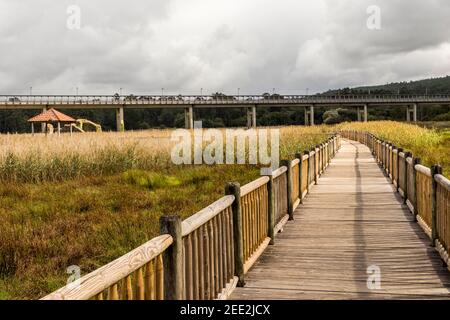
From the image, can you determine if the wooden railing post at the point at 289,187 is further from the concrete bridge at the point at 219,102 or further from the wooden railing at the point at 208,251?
the concrete bridge at the point at 219,102

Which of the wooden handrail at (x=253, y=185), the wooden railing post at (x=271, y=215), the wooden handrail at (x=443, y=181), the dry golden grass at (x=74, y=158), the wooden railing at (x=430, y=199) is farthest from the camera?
the dry golden grass at (x=74, y=158)

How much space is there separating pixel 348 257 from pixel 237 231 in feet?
7.18

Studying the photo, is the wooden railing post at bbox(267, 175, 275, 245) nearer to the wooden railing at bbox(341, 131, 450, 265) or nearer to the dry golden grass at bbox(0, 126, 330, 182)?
the wooden railing at bbox(341, 131, 450, 265)

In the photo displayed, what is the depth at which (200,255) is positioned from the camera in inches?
187

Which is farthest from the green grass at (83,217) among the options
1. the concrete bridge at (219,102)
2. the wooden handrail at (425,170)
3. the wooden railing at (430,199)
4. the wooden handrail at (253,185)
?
the concrete bridge at (219,102)

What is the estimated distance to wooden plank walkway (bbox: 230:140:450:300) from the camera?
595 centimetres

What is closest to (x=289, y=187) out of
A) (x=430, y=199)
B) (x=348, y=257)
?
(x=430, y=199)

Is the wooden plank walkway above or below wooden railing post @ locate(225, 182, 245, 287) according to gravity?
below

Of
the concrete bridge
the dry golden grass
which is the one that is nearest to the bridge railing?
the concrete bridge

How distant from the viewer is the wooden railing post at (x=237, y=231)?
5.87 meters

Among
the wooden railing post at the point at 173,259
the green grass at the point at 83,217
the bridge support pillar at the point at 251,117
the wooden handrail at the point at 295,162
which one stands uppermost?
the bridge support pillar at the point at 251,117

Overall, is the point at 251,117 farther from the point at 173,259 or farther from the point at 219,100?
the point at 173,259

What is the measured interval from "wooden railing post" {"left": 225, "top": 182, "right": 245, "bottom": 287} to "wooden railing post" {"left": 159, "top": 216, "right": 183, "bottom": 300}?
2.02m
